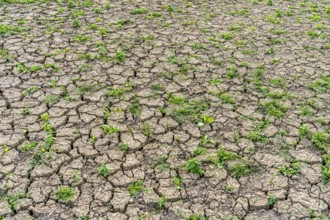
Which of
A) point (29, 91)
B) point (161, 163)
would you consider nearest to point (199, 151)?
point (161, 163)

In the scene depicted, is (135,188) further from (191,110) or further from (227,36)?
(227,36)

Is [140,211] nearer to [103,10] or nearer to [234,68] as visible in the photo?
[234,68]

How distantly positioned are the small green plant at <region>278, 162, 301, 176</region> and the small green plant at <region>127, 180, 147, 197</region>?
4.74ft

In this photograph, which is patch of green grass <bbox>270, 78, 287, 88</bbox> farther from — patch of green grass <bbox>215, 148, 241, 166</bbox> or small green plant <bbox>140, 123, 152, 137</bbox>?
small green plant <bbox>140, 123, 152, 137</bbox>

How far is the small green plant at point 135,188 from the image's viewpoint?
12.5 ft

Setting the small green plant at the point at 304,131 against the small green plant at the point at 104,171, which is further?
Result: the small green plant at the point at 304,131

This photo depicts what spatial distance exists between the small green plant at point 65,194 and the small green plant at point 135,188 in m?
0.54

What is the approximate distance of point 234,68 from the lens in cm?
593

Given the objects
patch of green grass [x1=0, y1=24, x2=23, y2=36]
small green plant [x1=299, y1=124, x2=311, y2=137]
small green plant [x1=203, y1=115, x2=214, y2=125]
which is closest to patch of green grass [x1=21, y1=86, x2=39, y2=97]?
patch of green grass [x1=0, y1=24, x2=23, y2=36]

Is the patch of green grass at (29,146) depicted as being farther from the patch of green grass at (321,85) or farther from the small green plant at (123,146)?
the patch of green grass at (321,85)

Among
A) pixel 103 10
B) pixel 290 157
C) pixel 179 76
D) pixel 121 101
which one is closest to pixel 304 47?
pixel 179 76

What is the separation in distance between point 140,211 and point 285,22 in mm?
5471

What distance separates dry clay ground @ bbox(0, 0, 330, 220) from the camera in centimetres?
378

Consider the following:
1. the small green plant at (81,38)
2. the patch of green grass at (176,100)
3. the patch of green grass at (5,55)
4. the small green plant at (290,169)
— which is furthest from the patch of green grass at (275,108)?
the patch of green grass at (5,55)
